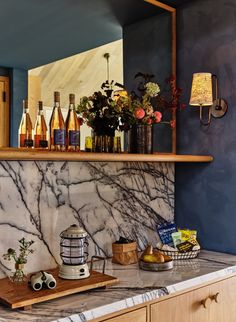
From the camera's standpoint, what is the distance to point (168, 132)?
2.44 m

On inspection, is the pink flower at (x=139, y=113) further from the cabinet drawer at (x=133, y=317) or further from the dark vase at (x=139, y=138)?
the cabinet drawer at (x=133, y=317)

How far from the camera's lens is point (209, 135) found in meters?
2.36

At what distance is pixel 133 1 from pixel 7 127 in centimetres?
108

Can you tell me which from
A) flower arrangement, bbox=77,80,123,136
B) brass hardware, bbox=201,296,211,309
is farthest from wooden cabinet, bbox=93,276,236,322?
flower arrangement, bbox=77,80,123,136

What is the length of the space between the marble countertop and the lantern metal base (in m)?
0.11

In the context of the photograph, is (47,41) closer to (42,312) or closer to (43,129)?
(43,129)

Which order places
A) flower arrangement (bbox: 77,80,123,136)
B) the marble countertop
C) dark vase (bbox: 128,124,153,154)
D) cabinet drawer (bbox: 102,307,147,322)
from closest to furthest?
1. the marble countertop
2. cabinet drawer (bbox: 102,307,147,322)
3. flower arrangement (bbox: 77,80,123,136)
4. dark vase (bbox: 128,124,153,154)

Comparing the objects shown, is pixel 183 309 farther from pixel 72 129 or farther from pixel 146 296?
pixel 72 129

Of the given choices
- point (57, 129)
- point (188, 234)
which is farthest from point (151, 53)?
point (188, 234)

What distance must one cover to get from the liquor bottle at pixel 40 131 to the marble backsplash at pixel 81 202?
0.44ft

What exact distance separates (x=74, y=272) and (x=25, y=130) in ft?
2.13

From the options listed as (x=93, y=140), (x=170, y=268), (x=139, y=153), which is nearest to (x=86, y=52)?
(x=93, y=140)

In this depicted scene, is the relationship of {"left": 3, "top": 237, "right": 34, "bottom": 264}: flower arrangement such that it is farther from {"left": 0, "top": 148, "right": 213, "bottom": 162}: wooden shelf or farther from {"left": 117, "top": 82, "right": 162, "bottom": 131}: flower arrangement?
{"left": 117, "top": 82, "right": 162, "bottom": 131}: flower arrangement

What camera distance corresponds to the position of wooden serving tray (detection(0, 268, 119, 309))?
4.88 ft
